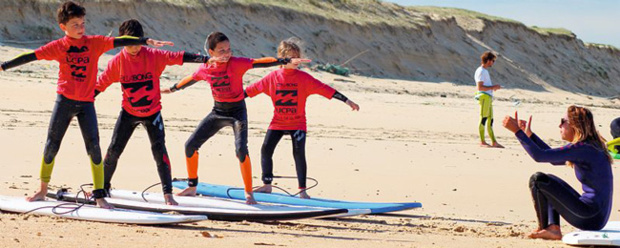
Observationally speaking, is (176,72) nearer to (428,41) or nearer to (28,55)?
(28,55)

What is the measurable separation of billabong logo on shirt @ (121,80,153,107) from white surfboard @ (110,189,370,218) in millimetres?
935

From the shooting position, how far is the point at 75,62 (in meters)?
7.41

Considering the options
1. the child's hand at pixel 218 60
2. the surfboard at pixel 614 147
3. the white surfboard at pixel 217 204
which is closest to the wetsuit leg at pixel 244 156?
the white surfboard at pixel 217 204

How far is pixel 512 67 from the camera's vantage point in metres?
43.1

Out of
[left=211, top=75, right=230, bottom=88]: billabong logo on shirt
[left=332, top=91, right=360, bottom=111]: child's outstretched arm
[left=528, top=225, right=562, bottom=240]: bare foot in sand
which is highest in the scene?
[left=211, top=75, right=230, bottom=88]: billabong logo on shirt

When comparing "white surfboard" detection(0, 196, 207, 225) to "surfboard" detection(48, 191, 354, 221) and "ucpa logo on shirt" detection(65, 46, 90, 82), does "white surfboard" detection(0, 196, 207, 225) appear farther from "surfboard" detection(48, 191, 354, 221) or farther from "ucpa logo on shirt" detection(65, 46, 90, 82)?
"ucpa logo on shirt" detection(65, 46, 90, 82)

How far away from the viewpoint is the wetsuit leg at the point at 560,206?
22.5 feet

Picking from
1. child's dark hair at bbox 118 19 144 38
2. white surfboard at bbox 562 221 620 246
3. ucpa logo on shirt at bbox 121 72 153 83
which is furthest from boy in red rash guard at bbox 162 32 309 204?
white surfboard at bbox 562 221 620 246

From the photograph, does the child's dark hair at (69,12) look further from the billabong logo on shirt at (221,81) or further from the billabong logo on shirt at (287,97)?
the billabong logo on shirt at (287,97)

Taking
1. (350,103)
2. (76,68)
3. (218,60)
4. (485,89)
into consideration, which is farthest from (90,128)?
(485,89)

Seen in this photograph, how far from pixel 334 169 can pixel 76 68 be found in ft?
15.3

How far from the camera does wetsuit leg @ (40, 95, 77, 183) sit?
7422mm

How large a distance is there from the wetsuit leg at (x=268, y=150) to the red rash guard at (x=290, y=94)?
6 cm

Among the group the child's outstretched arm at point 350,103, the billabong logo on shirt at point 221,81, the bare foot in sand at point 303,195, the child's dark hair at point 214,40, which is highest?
the child's dark hair at point 214,40
